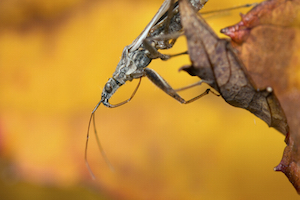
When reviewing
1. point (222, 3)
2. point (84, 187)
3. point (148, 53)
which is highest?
point (148, 53)

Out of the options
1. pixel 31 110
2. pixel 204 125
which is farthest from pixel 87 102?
pixel 204 125

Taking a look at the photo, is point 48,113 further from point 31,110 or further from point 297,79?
point 297,79

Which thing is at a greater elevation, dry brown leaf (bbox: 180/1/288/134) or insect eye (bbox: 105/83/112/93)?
dry brown leaf (bbox: 180/1/288/134)

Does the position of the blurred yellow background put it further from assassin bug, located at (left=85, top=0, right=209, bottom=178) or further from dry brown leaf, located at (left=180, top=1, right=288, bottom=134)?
dry brown leaf, located at (left=180, top=1, right=288, bottom=134)

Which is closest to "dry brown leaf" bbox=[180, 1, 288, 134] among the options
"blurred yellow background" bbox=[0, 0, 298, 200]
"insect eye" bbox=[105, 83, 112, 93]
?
"insect eye" bbox=[105, 83, 112, 93]

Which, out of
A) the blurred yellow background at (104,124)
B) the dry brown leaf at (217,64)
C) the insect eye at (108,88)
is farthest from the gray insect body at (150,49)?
the blurred yellow background at (104,124)

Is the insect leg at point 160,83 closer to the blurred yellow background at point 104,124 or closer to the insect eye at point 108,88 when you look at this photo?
the insect eye at point 108,88
